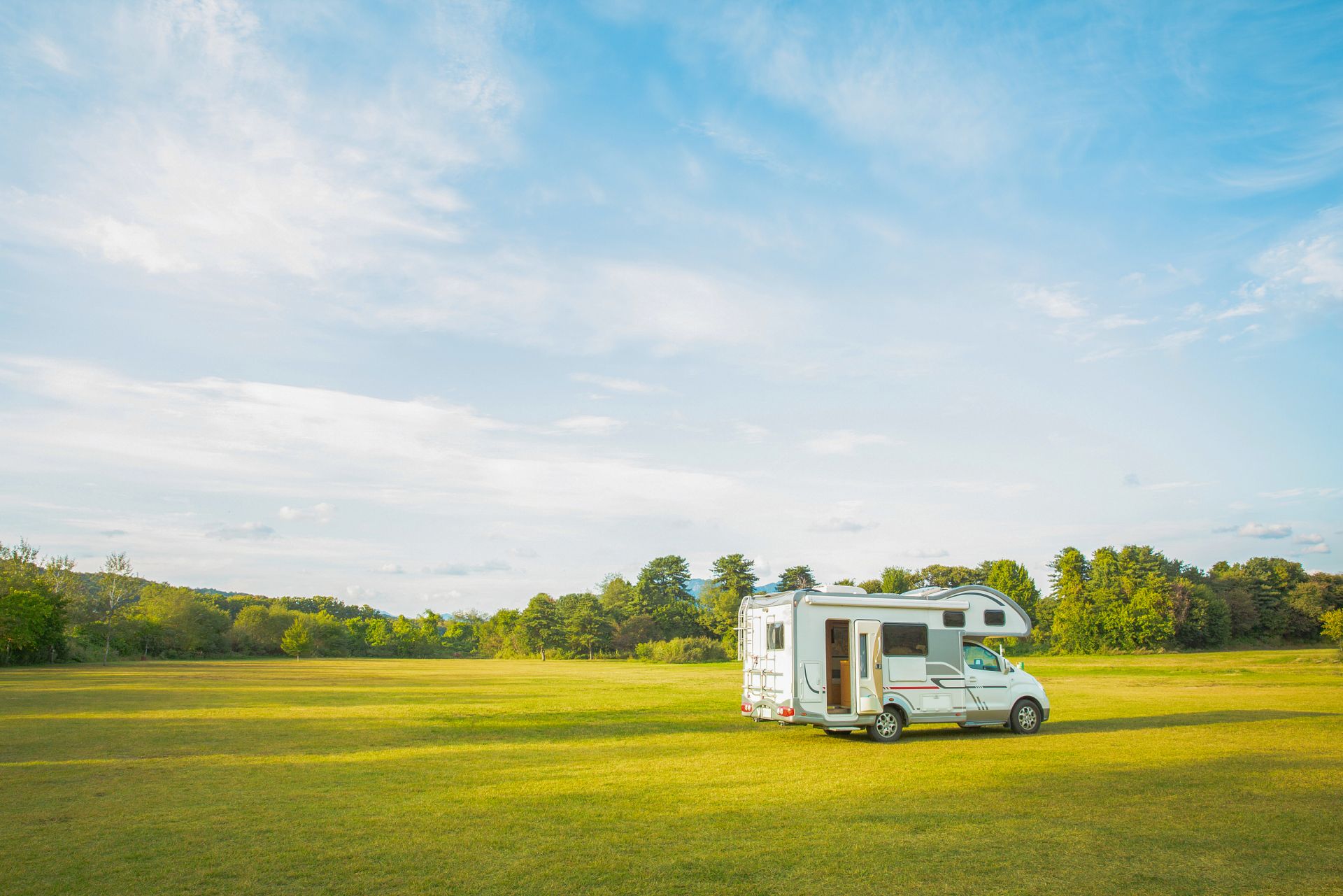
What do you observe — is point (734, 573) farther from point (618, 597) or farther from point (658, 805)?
point (658, 805)

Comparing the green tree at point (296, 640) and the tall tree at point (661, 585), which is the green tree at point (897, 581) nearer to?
the tall tree at point (661, 585)

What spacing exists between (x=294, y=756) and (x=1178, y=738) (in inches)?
667

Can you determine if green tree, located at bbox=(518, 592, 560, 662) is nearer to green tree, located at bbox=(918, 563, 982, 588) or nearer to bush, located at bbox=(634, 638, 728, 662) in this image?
bush, located at bbox=(634, 638, 728, 662)

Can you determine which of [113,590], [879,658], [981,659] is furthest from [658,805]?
[113,590]

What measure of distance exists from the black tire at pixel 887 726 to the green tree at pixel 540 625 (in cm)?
7679

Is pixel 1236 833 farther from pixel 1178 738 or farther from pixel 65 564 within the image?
pixel 65 564

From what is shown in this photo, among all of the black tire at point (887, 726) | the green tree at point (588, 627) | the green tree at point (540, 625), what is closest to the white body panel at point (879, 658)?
the black tire at point (887, 726)

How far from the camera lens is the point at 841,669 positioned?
16.6m

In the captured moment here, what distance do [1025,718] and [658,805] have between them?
34.9 ft

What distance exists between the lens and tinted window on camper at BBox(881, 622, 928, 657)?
52.5 ft

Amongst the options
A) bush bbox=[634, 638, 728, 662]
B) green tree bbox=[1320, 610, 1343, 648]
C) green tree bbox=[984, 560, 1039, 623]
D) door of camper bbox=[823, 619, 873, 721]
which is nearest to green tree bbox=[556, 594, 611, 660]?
bush bbox=[634, 638, 728, 662]

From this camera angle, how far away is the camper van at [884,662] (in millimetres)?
15641

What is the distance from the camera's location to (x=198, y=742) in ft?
51.4

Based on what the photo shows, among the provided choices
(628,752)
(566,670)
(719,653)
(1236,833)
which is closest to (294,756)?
(628,752)
